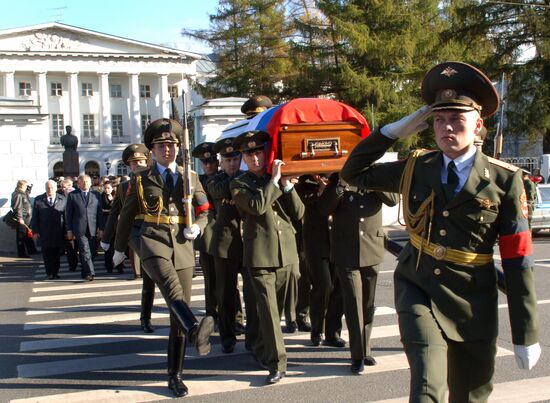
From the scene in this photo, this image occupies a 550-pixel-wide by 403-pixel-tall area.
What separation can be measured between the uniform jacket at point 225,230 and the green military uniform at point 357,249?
3.55 ft

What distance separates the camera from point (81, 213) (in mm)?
12500

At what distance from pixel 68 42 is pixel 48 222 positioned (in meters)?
60.4

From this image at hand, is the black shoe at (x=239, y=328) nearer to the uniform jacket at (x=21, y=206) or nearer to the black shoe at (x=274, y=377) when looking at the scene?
the black shoe at (x=274, y=377)

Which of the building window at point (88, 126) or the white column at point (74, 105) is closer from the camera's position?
the white column at point (74, 105)

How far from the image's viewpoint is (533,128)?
3475cm

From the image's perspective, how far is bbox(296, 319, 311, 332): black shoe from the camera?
7539 mm

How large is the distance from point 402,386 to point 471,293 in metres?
2.20

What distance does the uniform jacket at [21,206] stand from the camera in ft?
50.8

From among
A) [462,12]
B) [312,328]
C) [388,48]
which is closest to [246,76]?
[388,48]

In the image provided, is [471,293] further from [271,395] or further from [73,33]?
[73,33]

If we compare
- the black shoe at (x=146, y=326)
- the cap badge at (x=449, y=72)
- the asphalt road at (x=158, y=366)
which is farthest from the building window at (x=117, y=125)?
the cap badge at (x=449, y=72)

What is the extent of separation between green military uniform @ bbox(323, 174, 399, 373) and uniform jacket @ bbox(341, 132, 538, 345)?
7.61ft

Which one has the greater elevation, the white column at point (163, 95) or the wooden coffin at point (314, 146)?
the white column at point (163, 95)

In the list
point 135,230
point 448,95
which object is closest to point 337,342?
point 135,230
